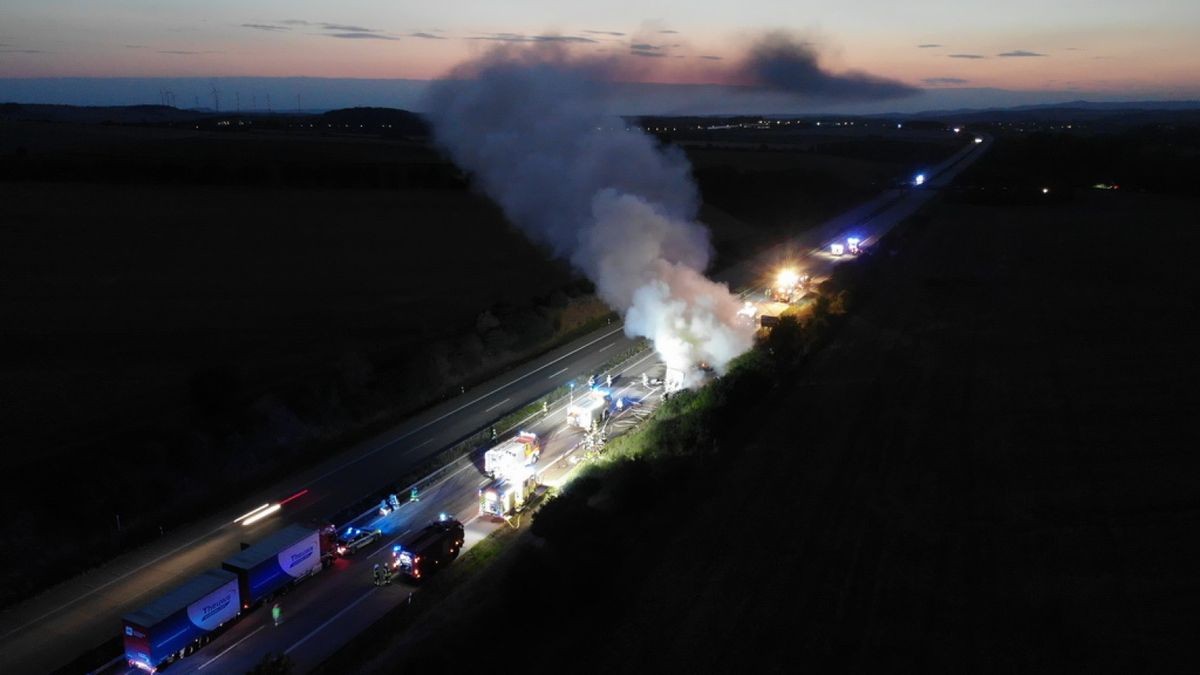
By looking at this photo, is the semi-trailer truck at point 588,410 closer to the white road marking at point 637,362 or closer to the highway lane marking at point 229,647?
the white road marking at point 637,362

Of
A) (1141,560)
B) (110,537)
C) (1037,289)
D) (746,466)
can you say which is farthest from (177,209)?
(1141,560)

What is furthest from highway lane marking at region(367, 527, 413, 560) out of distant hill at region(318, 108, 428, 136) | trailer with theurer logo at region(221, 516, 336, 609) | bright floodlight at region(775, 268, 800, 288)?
distant hill at region(318, 108, 428, 136)

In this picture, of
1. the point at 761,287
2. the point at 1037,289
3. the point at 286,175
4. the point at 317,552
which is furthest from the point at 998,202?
the point at 317,552

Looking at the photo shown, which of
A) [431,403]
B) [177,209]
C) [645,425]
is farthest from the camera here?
[177,209]

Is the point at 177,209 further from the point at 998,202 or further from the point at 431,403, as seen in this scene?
the point at 998,202

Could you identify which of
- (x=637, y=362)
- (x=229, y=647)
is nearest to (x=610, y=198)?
(x=637, y=362)

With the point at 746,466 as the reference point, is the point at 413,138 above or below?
above

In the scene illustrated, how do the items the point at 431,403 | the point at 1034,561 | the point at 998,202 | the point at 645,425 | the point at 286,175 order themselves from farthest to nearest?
the point at 998,202, the point at 286,175, the point at 431,403, the point at 645,425, the point at 1034,561

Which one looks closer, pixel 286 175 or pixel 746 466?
pixel 746 466

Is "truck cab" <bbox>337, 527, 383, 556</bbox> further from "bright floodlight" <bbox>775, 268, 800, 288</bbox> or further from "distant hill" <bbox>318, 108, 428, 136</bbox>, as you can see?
"distant hill" <bbox>318, 108, 428, 136</bbox>
